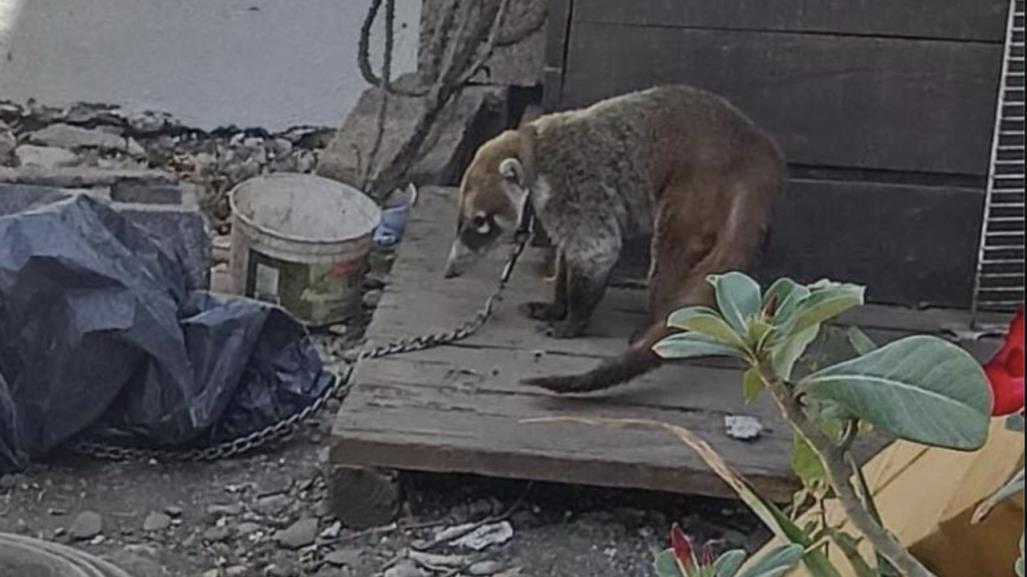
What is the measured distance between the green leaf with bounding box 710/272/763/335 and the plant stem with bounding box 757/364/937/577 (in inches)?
1.5

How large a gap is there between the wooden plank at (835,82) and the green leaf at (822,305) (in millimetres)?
2808

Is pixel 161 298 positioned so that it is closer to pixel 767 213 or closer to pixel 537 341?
pixel 537 341

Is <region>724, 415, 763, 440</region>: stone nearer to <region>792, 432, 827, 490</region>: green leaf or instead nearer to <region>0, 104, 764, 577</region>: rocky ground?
<region>0, 104, 764, 577</region>: rocky ground

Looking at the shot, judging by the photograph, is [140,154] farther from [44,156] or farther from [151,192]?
[151,192]

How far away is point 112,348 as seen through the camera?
351cm

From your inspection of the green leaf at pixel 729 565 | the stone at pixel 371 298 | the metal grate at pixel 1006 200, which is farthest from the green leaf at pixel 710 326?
the stone at pixel 371 298

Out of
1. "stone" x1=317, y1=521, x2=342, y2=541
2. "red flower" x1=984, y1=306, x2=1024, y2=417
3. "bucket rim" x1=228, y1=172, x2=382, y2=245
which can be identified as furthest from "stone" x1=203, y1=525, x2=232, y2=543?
"red flower" x1=984, y1=306, x2=1024, y2=417

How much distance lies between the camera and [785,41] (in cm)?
379

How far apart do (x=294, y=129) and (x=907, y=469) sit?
3942 mm

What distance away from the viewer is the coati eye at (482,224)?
385cm

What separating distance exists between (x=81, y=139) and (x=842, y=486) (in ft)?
15.2

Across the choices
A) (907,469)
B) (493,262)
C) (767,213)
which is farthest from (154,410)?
(907,469)

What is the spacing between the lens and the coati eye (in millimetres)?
3852

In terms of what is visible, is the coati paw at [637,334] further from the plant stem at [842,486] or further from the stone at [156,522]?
the plant stem at [842,486]
